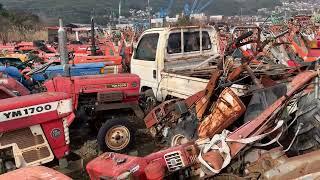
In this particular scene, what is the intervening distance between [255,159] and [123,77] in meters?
3.43

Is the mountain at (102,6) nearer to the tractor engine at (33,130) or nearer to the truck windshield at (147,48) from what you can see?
the truck windshield at (147,48)

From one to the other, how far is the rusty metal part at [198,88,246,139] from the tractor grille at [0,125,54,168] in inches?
86.7

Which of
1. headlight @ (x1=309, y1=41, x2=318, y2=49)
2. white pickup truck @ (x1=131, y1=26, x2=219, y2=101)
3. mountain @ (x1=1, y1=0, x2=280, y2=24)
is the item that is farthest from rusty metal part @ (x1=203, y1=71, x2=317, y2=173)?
mountain @ (x1=1, y1=0, x2=280, y2=24)

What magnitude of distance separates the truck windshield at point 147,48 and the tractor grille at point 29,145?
3.64 meters

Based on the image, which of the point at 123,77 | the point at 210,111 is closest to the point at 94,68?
the point at 123,77

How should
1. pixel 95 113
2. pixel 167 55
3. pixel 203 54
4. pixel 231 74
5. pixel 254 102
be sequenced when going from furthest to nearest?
pixel 203 54
pixel 167 55
pixel 95 113
pixel 231 74
pixel 254 102

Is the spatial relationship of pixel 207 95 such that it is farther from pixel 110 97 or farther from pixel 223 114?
pixel 110 97

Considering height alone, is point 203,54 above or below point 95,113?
above

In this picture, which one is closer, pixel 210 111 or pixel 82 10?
pixel 210 111

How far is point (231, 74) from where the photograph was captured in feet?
21.8

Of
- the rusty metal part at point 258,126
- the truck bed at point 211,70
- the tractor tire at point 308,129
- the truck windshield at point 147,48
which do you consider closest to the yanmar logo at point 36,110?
the rusty metal part at point 258,126

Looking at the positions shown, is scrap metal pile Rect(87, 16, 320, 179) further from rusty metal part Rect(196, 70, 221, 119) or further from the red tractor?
the red tractor

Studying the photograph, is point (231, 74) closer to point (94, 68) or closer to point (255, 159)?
point (255, 159)

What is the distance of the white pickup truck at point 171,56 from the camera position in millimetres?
8820
